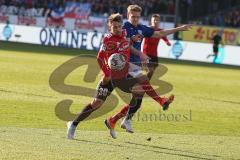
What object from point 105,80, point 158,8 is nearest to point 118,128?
point 105,80

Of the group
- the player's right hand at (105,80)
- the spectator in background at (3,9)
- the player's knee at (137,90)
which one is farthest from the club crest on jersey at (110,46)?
the spectator in background at (3,9)

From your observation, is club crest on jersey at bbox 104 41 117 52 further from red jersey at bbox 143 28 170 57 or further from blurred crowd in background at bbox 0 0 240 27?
blurred crowd in background at bbox 0 0 240 27

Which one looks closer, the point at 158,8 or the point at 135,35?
the point at 135,35

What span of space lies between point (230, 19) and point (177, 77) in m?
22.0

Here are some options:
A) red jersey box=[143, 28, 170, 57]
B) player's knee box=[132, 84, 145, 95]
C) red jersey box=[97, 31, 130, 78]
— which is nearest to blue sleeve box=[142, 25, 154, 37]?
player's knee box=[132, 84, 145, 95]

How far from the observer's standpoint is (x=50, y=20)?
48.6 metres

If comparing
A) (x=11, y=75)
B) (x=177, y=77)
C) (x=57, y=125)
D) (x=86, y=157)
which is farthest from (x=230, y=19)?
(x=86, y=157)

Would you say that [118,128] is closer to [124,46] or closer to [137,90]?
[137,90]

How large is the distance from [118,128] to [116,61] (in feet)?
6.67

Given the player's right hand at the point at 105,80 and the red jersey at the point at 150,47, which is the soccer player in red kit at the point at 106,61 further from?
the red jersey at the point at 150,47

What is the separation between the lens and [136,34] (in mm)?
12781

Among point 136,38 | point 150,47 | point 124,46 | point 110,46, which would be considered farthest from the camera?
point 150,47

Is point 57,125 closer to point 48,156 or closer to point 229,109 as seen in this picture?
point 48,156

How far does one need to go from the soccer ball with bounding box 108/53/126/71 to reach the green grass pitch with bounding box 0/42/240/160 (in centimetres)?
121
